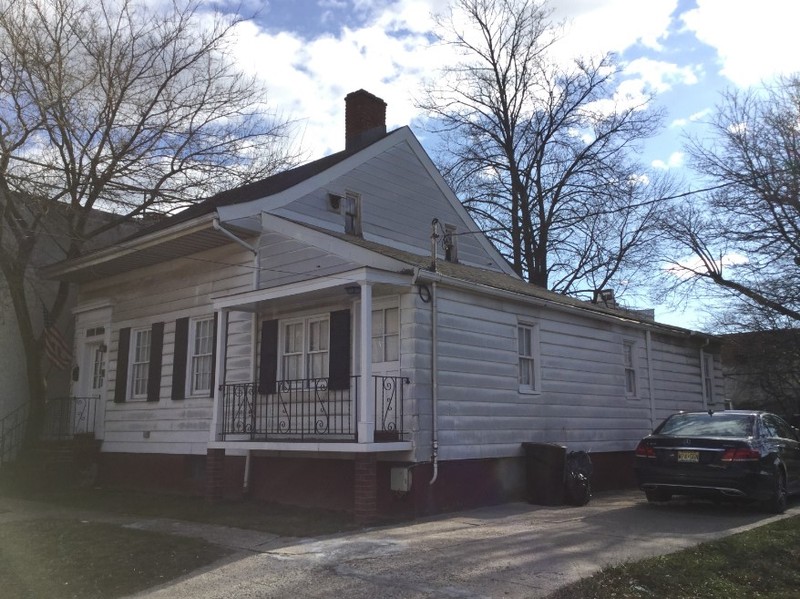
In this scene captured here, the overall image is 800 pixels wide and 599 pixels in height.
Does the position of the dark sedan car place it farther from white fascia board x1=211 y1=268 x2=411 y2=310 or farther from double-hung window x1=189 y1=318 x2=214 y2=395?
double-hung window x1=189 y1=318 x2=214 y2=395

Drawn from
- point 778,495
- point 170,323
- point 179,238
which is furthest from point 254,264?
point 778,495

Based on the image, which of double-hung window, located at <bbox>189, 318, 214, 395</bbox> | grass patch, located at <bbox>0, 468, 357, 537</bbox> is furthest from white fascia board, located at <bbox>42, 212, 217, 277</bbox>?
grass patch, located at <bbox>0, 468, 357, 537</bbox>

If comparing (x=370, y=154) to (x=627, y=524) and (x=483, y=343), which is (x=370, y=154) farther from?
(x=627, y=524)

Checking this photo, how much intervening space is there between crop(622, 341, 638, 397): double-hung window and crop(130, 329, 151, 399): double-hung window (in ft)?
35.7

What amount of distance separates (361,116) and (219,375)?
820 centimetres

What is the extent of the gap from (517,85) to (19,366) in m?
22.1

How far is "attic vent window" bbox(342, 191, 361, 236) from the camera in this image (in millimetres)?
14895

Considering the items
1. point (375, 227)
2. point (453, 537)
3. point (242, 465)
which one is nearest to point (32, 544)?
point (242, 465)

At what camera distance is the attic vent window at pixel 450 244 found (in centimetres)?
1731

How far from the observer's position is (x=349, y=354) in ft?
37.7

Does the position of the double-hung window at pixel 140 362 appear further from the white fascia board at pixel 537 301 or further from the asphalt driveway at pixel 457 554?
the white fascia board at pixel 537 301

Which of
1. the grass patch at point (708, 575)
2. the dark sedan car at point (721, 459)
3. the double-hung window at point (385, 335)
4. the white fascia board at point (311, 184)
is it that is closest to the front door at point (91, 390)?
the white fascia board at point (311, 184)

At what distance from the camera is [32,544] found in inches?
348

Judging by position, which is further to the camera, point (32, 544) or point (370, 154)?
point (370, 154)
